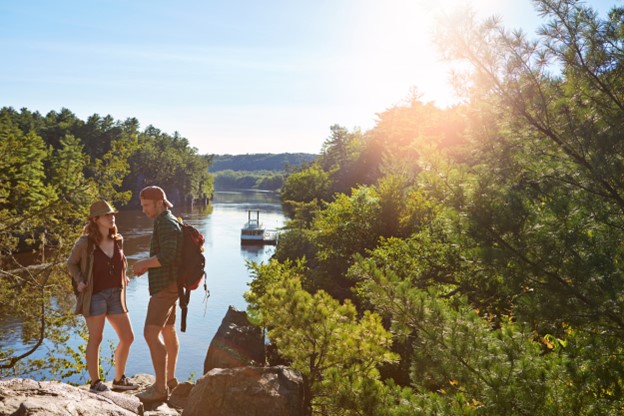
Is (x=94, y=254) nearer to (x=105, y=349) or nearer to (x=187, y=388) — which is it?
(x=187, y=388)

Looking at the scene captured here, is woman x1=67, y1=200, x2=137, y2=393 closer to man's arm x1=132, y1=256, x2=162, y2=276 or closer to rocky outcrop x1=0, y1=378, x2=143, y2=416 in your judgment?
man's arm x1=132, y1=256, x2=162, y2=276

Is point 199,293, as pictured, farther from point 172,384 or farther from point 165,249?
point 165,249

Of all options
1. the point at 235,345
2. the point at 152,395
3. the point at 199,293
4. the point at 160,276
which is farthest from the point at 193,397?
the point at 199,293

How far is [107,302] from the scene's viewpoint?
5418mm

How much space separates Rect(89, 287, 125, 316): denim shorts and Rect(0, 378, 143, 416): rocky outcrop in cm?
100

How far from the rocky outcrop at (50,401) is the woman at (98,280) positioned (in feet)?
3.06

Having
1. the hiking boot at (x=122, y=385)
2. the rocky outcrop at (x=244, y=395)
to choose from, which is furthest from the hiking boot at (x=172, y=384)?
the rocky outcrop at (x=244, y=395)

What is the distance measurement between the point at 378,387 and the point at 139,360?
17.4 metres

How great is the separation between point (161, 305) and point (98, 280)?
0.67 m

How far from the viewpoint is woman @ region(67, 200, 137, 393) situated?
527 centimetres

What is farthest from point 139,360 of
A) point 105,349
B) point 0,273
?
point 0,273

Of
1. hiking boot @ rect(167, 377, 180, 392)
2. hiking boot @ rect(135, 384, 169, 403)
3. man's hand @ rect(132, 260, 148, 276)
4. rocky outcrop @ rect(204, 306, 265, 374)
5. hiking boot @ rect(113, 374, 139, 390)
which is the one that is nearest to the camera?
man's hand @ rect(132, 260, 148, 276)

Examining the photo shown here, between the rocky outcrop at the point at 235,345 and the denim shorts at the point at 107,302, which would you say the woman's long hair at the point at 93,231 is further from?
the rocky outcrop at the point at 235,345

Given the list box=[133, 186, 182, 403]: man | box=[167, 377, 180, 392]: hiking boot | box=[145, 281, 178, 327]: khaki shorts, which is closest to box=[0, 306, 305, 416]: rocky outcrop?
box=[167, 377, 180, 392]: hiking boot
